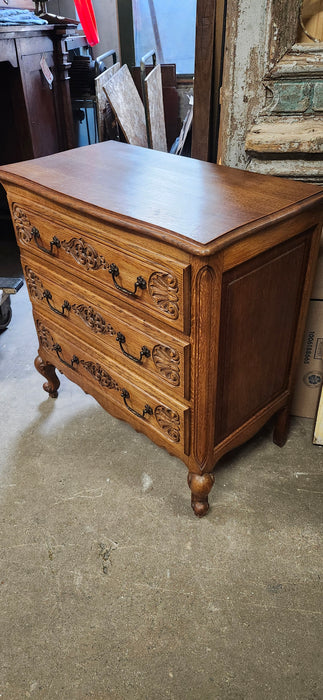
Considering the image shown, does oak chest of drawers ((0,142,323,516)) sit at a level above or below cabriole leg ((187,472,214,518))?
above

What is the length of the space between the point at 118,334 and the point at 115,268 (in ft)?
0.67

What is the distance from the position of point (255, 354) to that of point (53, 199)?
674 millimetres

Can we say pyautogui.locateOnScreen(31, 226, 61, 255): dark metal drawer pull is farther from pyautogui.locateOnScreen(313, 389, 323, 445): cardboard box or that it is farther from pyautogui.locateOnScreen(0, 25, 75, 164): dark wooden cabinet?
pyautogui.locateOnScreen(0, 25, 75, 164): dark wooden cabinet

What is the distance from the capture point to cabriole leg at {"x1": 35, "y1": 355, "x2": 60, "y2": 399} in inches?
73.9

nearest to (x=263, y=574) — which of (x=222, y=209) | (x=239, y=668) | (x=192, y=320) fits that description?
(x=239, y=668)

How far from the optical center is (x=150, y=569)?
1357mm

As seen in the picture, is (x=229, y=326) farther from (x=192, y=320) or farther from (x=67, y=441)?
(x=67, y=441)

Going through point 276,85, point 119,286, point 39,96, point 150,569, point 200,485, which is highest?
point 276,85

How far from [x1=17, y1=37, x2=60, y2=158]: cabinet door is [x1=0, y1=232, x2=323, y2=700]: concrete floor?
6.29ft

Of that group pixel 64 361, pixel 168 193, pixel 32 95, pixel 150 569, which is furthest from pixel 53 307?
pixel 32 95

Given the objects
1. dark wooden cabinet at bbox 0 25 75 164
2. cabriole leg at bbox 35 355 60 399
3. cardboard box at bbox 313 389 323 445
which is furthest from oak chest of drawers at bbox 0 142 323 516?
dark wooden cabinet at bbox 0 25 75 164

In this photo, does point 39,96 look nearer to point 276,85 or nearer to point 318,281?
point 276,85

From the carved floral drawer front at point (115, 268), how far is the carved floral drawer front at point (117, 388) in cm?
27

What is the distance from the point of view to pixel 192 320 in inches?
43.3
